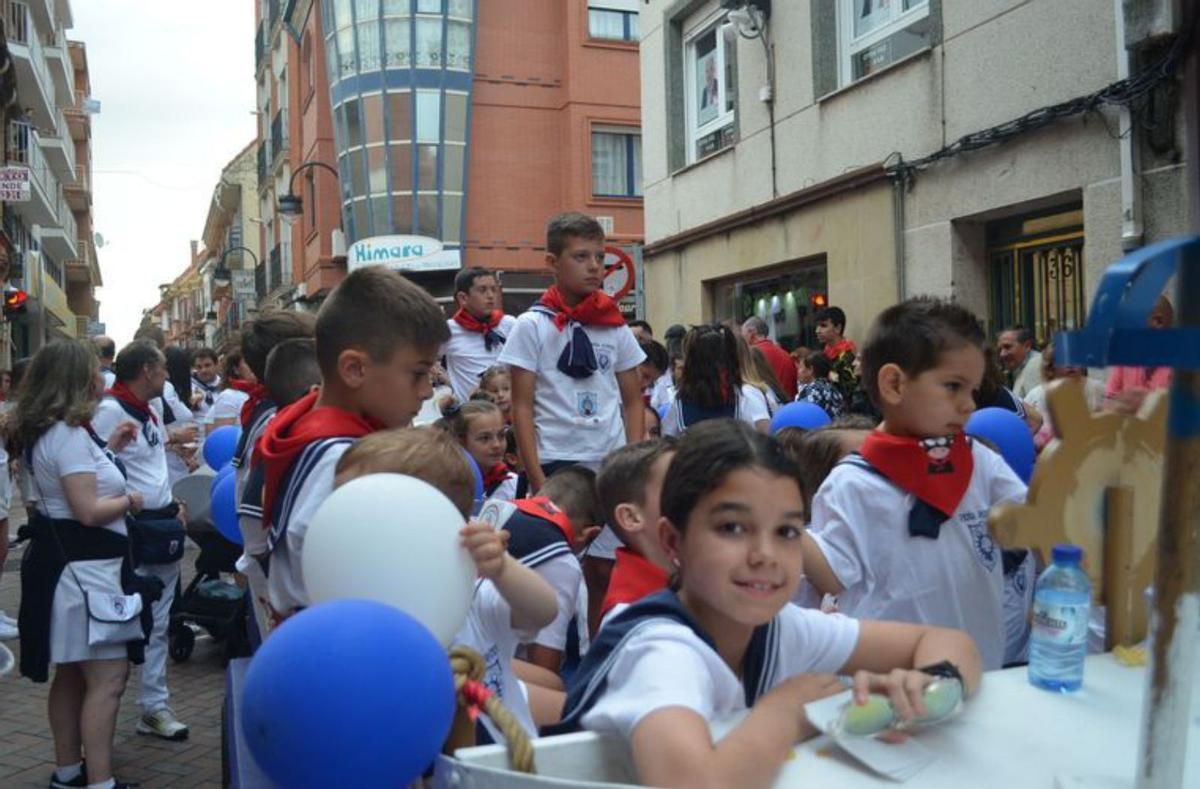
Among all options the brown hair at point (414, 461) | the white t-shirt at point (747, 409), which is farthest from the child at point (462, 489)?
the white t-shirt at point (747, 409)

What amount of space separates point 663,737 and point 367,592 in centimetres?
50

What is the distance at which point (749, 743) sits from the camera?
54.6 inches

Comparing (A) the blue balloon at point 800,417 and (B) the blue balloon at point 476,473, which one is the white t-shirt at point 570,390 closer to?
(A) the blue balloon at point 800,417

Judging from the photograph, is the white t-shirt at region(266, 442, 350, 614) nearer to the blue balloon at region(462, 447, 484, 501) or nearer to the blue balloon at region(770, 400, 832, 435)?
the blue balloon at region(462, 447, 484, 501)

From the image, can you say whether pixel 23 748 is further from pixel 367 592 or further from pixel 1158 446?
pixel 1158 446

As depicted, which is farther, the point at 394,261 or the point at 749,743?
the point at 394,261

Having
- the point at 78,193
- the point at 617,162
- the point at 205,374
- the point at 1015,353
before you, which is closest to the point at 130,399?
the point at 1015,353

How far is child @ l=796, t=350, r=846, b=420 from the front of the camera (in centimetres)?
648

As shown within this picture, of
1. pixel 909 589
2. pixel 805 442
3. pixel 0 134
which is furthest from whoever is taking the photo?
pixel 0 134

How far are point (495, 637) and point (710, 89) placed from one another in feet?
38.2

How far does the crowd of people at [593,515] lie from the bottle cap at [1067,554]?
8.5 inches

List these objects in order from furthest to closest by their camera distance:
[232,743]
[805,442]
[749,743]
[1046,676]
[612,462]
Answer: [805,442] → [612,462] → [232,743] → [1046,676] → [749,743]

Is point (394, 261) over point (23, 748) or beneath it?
over

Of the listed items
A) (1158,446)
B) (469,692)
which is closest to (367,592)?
(469,692)
